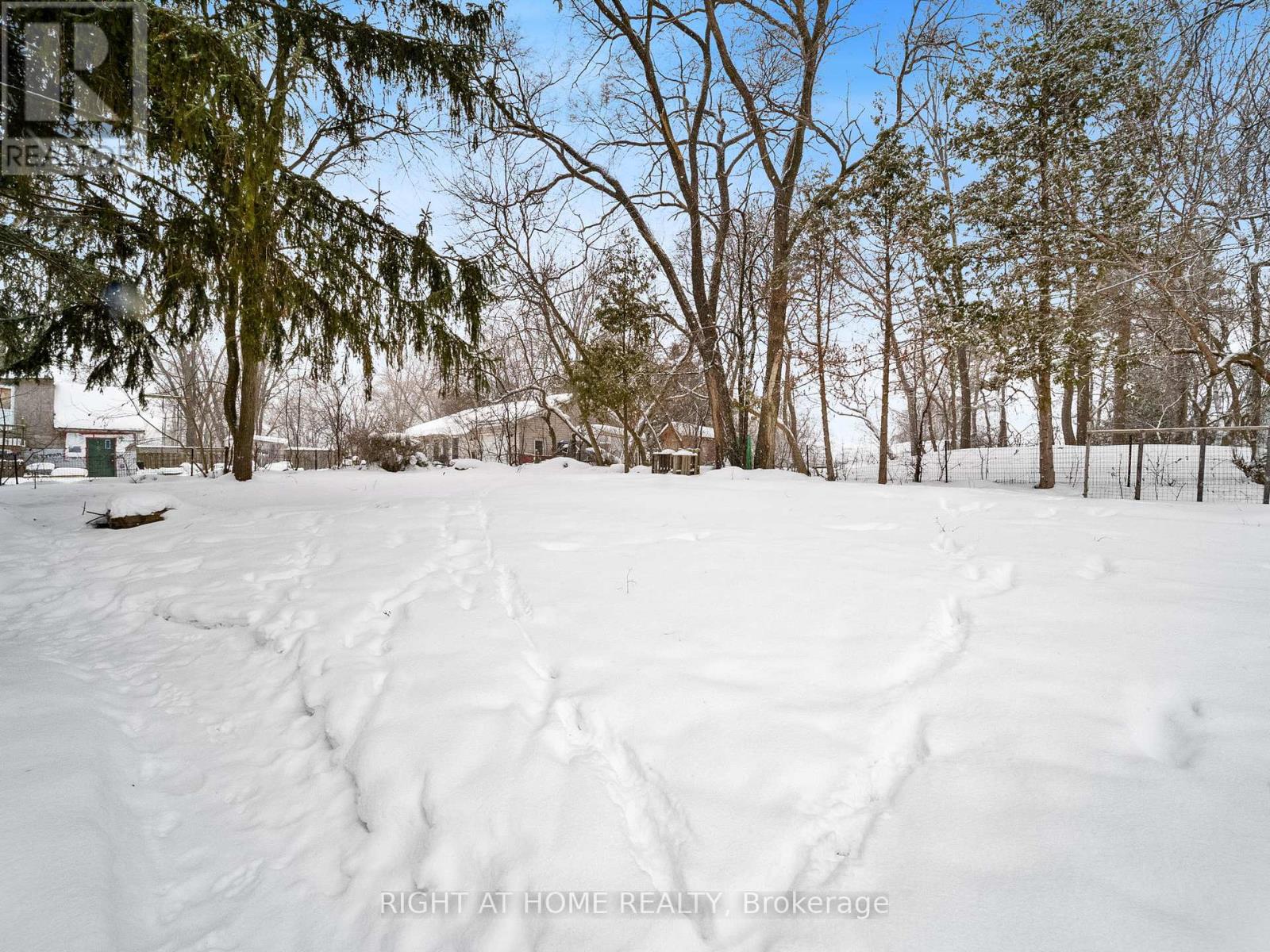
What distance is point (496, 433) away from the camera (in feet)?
78.7

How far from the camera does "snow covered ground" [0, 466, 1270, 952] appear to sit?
1.39 metres

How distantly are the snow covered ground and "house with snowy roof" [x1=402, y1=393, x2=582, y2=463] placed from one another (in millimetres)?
14925

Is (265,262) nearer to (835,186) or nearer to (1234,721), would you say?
(1234,721)

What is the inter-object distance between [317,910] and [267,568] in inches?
131

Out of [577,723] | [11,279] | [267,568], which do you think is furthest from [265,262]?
[577,723]

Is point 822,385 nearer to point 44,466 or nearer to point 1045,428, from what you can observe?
point 1045,428

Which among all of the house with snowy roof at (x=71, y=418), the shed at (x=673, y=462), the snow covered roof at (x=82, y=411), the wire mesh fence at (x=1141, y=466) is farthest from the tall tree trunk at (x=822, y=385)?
the snow covered roof at (x=82, y=411)

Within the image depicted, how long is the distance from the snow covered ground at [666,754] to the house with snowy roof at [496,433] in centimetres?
1493

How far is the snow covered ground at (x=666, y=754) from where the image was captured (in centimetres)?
139

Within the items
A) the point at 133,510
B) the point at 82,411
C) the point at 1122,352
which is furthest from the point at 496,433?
the point at 82,411

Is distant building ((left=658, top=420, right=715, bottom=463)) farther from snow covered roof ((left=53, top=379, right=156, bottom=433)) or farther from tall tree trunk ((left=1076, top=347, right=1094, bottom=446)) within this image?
snow covered roof ((left=53, top=379, right=156, bottom=433))

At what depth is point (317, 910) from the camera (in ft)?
5.08

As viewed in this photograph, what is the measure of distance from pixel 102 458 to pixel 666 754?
65.4 ft

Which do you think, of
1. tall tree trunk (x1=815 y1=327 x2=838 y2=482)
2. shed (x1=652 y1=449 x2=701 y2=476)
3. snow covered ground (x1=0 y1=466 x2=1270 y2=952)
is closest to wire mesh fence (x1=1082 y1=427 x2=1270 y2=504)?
tall tree trunk (x1=815 y1=327 x2=838 y2=482)
